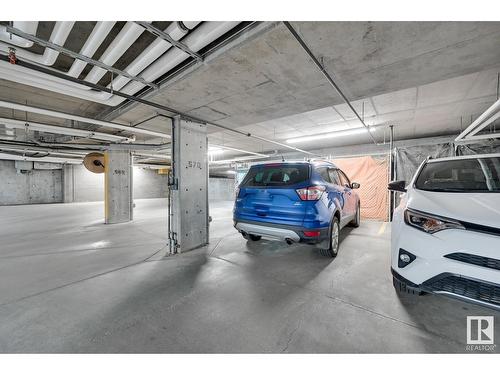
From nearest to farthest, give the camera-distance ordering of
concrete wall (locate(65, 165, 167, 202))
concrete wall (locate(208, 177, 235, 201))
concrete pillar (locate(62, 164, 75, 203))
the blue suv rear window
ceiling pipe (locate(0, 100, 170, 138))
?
the blue suv rear window
ceiling pipe (locate(0, 100, 170, 138))
concrete pillar (locate(62, 164, 75, 203))
concrete wall (locate(65, 165, 167, 202))
concrete wall (locate(208, 177, 235, 201))

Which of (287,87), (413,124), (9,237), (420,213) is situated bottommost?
(9,237)

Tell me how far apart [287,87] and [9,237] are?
23.8 ft

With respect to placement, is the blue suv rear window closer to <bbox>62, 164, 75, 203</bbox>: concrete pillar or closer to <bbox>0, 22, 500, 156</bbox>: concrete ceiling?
<bbox>0, 22, 500, 156</bbox>: concrete ceiling

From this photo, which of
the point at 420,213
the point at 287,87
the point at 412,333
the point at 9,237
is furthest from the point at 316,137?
the point at 9,237

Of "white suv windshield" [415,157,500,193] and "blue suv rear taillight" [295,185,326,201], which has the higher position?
"white suv windshield" [415,157,500,193]

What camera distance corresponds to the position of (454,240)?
5.04ft

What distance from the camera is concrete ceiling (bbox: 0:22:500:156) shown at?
1892 mm

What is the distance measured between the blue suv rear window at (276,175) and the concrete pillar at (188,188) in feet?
3.84

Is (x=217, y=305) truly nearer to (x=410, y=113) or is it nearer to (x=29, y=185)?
(x=410, y=113)

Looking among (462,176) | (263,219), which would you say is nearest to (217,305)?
(263,219)

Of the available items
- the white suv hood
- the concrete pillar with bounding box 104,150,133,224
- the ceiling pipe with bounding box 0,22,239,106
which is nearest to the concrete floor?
the white suv hood

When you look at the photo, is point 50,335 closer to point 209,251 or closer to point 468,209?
point 209,251

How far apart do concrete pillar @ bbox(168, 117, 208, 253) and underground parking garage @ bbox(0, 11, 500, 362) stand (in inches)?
1.1
